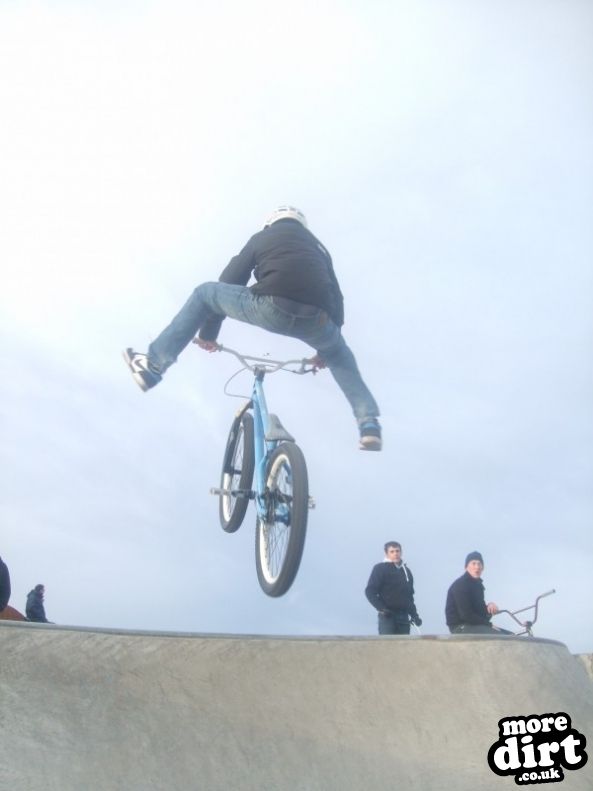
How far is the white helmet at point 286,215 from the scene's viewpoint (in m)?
5.76

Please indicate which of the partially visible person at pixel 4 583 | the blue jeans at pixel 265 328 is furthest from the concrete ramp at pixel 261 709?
the blue jeans at pixel 265 328

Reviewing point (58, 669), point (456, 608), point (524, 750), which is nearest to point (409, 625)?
point (456, 608)

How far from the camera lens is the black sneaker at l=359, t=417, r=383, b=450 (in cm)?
568

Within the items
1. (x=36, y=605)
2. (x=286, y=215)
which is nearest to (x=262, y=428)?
(x=286, y=215)

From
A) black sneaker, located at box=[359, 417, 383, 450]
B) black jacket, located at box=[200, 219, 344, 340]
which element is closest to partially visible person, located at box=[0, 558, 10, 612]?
black jacket, located at box=[200, 219, 344, 340]

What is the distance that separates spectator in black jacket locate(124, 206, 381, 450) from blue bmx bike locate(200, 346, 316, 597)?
413mm

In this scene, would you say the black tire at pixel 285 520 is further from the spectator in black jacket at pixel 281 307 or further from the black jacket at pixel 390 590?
the black jacket at pixel 390 590

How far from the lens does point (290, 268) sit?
530 centimetres

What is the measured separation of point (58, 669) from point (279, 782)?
1.40m

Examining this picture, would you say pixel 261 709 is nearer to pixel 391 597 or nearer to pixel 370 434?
pixel 370 434

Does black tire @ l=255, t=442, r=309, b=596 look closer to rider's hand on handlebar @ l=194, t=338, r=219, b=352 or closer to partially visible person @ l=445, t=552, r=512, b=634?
rider's hand on handlebar @ l=194, t=338, r=219, b=352

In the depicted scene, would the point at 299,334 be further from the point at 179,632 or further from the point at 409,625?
the point at 409,625

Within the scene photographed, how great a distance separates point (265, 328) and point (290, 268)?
1.62 feet

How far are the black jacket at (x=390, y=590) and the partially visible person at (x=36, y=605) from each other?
3818 mm
